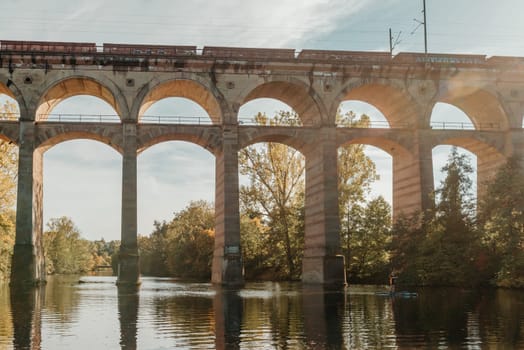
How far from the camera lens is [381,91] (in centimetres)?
5191

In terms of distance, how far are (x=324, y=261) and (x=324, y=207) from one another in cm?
421

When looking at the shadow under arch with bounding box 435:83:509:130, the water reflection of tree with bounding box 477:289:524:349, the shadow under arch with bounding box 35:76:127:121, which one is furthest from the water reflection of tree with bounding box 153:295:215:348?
the shadow under arch with bounding box 435:83:509:130

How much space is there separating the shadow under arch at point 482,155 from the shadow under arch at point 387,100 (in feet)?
11.9

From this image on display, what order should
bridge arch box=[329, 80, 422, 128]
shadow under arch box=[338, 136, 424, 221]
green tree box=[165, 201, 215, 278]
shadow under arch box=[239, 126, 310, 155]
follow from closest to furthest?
shadow under arch box=[239, 126, 310, 155] → shadow under arch box=[338, 136, 424, 221] → bridge arch box=[329, 80, 422, 128] → green tree box=[165, 201, 215, 278]

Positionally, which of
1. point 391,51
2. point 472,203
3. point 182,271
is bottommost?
point 182,271

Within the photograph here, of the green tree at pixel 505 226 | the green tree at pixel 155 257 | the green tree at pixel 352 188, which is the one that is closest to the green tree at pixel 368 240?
the green tree at pixel 352 188

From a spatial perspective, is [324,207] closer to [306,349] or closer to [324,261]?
[324,261]

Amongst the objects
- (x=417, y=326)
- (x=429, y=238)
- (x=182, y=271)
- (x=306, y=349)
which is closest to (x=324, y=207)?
(x=429, y=238)

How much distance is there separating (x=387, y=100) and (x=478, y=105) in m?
8.47

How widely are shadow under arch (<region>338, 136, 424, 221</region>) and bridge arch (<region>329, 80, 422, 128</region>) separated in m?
2.24

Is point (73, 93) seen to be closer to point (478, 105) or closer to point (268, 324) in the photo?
point (478, 105)

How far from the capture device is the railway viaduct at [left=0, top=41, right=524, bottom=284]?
1825 inches

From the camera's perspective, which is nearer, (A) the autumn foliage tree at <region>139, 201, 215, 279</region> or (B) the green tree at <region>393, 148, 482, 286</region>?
(B) the green tree at <region>393, 148, 482, 286</region>

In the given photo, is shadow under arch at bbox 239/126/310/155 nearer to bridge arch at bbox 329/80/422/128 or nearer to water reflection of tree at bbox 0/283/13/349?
bridge arch at bbox 329/80/422/128
